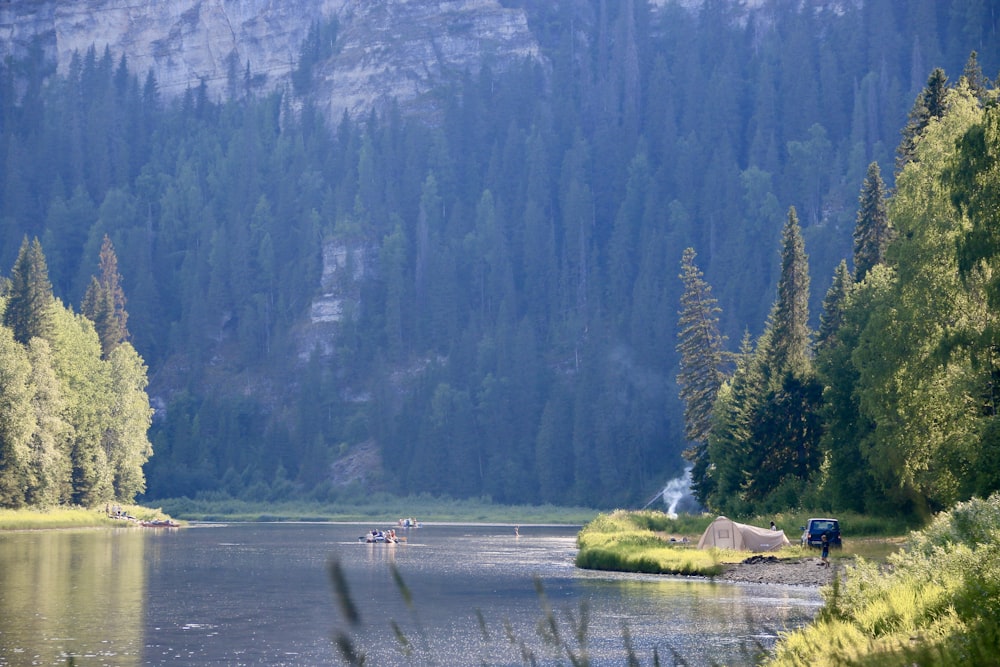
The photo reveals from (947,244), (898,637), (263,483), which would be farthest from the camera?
(263,483)

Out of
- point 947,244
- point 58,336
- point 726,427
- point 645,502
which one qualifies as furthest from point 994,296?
point 645,502

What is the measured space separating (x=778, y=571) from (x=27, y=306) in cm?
8736

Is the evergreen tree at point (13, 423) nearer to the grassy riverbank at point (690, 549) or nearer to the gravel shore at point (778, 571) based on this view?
the grassy riverbank at point (690, 549)

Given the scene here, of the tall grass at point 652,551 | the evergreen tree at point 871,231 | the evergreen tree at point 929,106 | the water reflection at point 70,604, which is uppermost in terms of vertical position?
the evergreen tree at point 929,106

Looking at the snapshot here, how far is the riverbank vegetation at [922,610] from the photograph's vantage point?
578 inches

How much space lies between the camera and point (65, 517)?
112 m

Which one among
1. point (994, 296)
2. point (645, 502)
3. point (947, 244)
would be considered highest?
point (947, 244)

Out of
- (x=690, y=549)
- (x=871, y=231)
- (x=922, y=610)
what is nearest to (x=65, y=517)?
(x=690, y=549)

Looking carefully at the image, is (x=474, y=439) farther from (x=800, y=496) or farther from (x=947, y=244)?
(x=947, y=244)

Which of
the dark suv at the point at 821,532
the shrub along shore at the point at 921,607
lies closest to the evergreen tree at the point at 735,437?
the dark suv at the point at 821,532

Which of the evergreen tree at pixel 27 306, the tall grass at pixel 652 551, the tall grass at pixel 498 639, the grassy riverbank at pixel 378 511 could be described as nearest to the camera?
the tall grass at pixel 498 639

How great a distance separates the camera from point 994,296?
39.3 m

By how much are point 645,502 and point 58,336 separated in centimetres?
7346

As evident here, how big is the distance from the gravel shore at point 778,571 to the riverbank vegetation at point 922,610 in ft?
74.7
